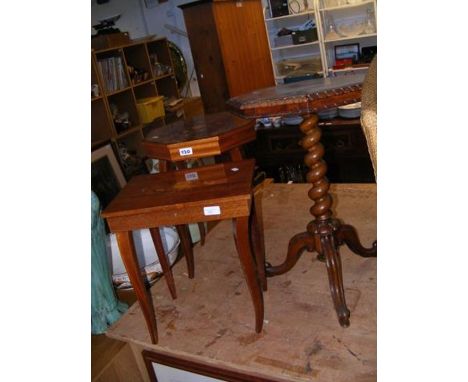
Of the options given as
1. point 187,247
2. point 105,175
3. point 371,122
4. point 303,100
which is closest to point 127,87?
point 105,175

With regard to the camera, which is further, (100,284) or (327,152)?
(327,152)

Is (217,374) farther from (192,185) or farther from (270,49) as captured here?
(270,49)

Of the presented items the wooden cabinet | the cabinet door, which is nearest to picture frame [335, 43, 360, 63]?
the cabinet door

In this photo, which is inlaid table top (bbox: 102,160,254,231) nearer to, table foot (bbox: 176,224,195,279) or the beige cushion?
table foot (bbox: 176,224,195,279)

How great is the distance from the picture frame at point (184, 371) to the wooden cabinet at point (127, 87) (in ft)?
4.90

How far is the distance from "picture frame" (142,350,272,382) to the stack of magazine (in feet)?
7.61

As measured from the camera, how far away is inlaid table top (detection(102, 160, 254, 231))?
3.67ft

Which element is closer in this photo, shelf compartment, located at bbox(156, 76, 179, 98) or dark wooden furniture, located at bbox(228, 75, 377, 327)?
dark wooden furniture, located at bbox(228, 75, 377, 327)

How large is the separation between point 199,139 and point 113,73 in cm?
223

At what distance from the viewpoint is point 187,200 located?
45.1 inches

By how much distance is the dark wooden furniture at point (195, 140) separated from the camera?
1.32 metres

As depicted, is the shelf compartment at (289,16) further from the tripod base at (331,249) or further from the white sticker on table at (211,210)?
the white sticker on table at (211,210)

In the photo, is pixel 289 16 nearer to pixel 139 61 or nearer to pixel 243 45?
pixel 243 45

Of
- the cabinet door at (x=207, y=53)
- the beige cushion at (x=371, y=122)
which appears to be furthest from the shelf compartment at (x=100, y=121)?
the beige cushion at (x=371, y=122)
